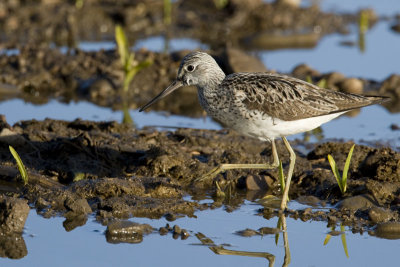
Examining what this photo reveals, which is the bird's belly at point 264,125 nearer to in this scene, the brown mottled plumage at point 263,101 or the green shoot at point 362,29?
the brown mottled plumage at point 263,101

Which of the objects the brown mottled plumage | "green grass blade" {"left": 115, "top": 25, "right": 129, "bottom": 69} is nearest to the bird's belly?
the brown mottled plumage

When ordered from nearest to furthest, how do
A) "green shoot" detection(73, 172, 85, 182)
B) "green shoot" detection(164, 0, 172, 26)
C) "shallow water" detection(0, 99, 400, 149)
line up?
"green shoot" detection(73, 172, 85, 182) < "shallow water" detection(0, 99, 400, 149) < "green shoot" detection(164, 0, 172, 26)

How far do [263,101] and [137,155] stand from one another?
1.92m

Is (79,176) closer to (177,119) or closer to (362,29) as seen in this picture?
(177,119)

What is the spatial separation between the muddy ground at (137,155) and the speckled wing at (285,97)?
2.79 feet

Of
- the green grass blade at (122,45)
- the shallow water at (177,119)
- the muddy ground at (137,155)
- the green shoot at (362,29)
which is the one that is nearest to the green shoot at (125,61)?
the green grass blade at (122,45)

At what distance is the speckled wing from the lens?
26.0 feet

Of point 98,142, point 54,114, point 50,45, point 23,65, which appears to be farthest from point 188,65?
point 50,45

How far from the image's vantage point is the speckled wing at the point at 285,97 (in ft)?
26.0

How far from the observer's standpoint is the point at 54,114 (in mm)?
11266

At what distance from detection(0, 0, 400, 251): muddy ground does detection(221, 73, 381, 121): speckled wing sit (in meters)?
0.85

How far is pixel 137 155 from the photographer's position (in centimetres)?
888

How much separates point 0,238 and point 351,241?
3.49 m

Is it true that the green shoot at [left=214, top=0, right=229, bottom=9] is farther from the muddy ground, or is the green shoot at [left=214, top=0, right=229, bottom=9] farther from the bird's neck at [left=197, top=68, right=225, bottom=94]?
the bird's neck at [left=197, top=68, right=225, bottom=94]
